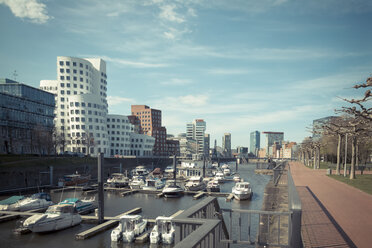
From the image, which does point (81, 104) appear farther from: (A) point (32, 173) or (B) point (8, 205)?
(B) point (8, 205)

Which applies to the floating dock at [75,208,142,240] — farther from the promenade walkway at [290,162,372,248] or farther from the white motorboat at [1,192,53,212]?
the promenade walkway at [290,162,372,248]

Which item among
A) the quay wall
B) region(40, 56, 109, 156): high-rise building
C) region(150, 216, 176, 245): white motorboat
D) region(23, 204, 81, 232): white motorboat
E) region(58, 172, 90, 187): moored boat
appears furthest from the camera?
region(40, 56, 109, 156): high-rise building

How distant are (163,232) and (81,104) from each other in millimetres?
100144

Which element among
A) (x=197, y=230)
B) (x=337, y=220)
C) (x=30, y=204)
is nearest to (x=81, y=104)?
(x=30, y=204)

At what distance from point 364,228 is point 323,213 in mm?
3030

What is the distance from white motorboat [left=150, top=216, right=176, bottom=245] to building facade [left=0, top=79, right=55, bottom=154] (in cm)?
6824

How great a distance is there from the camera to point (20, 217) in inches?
1271

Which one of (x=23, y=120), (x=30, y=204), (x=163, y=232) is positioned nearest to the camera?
(x=163, y=232)

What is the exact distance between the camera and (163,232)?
23859 millimetres

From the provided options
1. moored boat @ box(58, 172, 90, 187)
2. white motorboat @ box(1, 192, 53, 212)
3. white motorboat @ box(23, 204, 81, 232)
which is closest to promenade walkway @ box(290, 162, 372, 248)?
white motorboat @ box(23, 204, 81, 232)

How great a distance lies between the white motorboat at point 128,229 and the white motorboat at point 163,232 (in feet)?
6.20

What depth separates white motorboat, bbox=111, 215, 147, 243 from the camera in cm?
2372

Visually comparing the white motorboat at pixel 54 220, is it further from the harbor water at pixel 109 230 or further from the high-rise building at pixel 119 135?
the high-rise building at pixel 119 135

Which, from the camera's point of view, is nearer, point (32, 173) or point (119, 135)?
point (32, 173)
